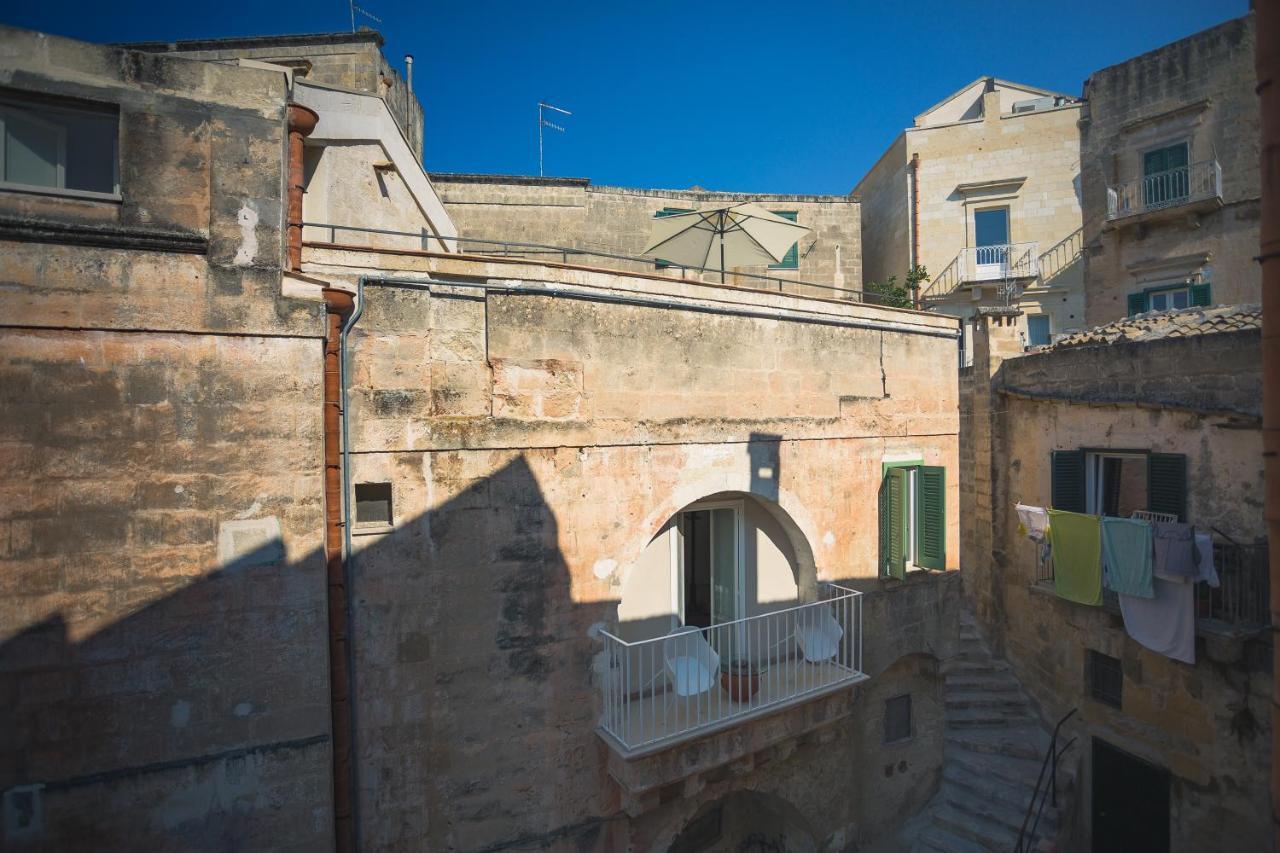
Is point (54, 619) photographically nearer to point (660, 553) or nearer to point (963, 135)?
point (660, 553)

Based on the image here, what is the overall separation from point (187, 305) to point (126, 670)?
8.78ft

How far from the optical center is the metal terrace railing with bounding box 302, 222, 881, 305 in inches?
248

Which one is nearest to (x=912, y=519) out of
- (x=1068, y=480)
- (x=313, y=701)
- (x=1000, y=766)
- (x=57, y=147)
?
(x=1068, y=480)

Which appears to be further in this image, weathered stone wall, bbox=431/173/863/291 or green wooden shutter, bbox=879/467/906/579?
weathered stone wall, bbox=431/173/863/291

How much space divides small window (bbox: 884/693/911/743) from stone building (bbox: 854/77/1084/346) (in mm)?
13002

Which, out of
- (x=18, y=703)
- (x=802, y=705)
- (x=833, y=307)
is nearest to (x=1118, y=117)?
(x=833, y=307)

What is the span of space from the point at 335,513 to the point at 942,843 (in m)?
9.65

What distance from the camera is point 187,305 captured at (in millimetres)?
4586

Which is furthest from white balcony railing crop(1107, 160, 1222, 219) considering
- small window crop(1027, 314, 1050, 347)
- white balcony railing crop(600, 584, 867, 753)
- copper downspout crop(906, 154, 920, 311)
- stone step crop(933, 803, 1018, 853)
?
white balcony railing crop(600, 584, 867, 753)

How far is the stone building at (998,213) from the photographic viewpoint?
1823cm

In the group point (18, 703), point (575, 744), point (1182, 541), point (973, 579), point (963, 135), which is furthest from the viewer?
point (963, 135)

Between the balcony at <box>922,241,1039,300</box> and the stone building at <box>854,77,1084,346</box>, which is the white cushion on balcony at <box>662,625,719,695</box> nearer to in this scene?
the stone building at <box>854,77,1084,346</box>

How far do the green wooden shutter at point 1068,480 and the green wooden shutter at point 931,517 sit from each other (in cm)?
412

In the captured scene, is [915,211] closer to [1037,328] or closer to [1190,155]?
[1037,328]
